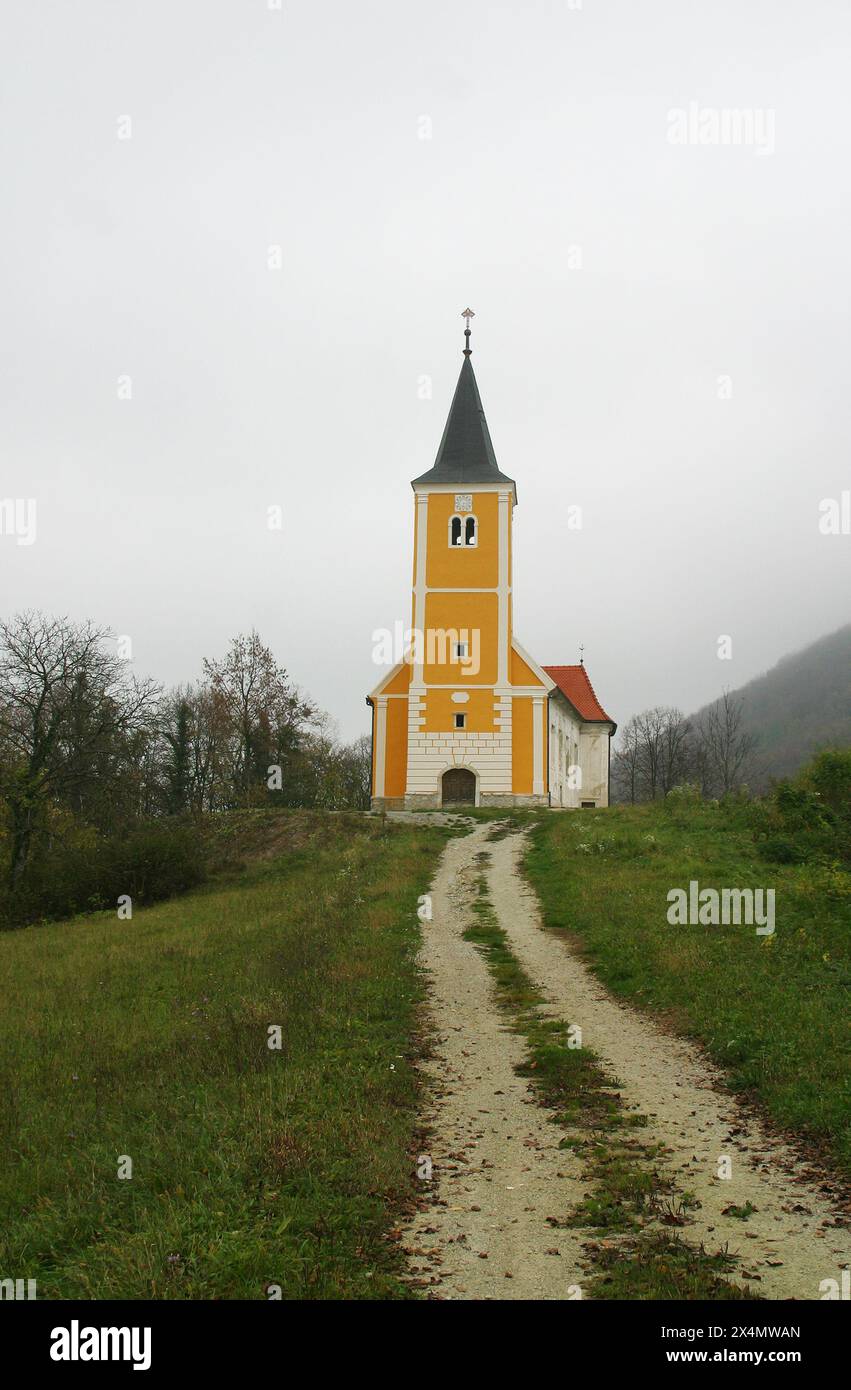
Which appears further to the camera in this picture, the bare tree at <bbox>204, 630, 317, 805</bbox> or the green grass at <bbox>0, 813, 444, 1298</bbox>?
the bare tree at <bbox>204, 630, 317, 805</bbox>

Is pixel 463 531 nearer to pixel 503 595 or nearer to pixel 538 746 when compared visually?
pixel 503 595

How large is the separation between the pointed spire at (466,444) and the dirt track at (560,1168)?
26.6 meters

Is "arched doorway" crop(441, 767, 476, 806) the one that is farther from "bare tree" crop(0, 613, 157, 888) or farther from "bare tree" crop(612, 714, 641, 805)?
"bare tree" crop(612, 714, 641, 805)

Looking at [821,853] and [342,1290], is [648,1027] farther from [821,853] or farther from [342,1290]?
[821,853]

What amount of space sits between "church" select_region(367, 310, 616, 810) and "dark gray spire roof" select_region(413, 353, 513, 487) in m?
0.05

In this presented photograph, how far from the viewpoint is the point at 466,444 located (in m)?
37.2

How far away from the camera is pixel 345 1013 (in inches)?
393

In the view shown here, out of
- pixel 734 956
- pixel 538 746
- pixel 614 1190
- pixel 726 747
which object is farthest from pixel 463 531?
pixel 614 1190

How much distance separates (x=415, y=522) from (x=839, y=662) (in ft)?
299

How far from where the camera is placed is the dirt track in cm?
510

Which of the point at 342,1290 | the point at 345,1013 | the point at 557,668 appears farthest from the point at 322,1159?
the point at 557,668

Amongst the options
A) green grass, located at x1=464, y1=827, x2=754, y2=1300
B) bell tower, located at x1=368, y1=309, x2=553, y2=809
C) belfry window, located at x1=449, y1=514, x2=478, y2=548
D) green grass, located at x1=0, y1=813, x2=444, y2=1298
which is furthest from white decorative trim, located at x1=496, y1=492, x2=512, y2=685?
green grass, located at x1=464, y1=827, x2=754, y2=1300

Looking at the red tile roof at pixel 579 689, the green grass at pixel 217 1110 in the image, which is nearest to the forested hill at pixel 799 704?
the red tile roof at pixel 579 689

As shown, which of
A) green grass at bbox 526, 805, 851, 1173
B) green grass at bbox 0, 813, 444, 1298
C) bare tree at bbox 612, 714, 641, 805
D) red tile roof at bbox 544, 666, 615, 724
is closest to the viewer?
green grass at bbox 0, 813, 444, 1298
